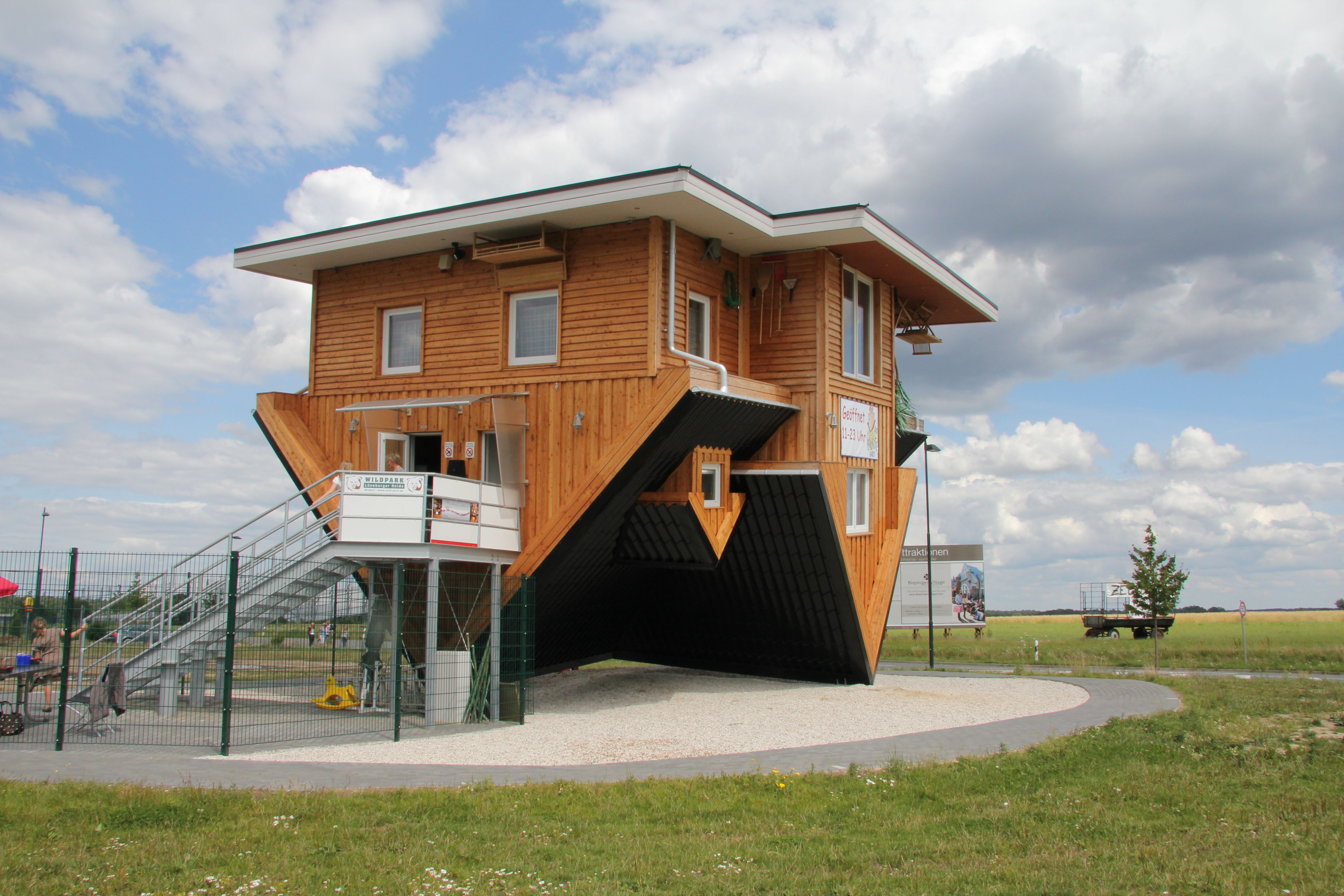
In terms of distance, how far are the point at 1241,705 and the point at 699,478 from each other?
426 inches

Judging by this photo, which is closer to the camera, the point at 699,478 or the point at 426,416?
the point at 699,478

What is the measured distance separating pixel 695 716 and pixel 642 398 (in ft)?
18.5

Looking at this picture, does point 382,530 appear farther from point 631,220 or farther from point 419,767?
point 631,220

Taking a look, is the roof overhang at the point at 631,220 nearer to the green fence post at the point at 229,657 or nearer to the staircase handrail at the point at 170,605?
the staircase handrail at the point at 170,605

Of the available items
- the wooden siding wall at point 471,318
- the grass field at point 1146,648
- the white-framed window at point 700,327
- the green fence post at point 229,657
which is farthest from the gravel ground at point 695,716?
the grass field at point 1146,648

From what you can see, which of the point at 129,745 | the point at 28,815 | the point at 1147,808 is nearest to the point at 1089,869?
the point at 1147,808

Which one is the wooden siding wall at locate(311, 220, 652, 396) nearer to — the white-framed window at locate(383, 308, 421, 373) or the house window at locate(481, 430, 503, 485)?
the white-framed window at locate(383, 308, 421, 373)

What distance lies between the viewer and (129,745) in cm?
1379

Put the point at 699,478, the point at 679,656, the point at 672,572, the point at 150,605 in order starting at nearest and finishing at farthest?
A: the point at 150,605
the point at 699,478
the point at 672,572
the point at 679,656

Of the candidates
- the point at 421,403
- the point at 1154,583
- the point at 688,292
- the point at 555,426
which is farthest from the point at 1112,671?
the point at 421,403

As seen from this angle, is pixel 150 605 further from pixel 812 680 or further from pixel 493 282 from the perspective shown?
pixel 812 680

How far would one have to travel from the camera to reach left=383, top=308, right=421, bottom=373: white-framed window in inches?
806

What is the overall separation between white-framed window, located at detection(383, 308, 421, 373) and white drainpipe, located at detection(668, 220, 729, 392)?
19.0 ft

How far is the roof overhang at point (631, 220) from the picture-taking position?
1684 cm
